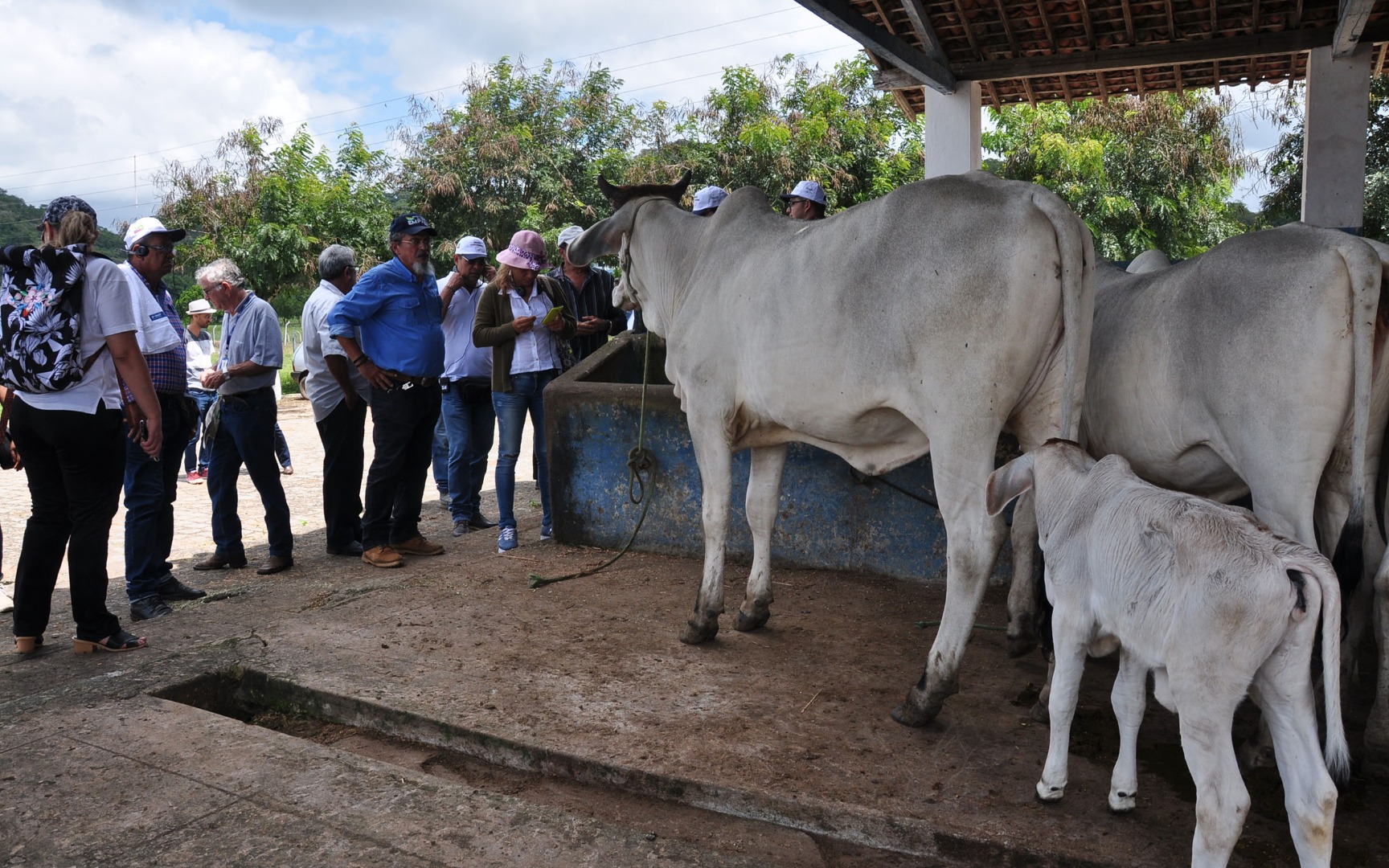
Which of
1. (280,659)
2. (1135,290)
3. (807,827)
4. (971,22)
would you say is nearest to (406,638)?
(280,659)

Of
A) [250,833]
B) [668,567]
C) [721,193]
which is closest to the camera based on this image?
[250,833]

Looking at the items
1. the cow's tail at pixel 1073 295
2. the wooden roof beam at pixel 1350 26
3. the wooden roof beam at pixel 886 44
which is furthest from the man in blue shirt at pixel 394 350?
the wooden roof beam at pixel 1350 26

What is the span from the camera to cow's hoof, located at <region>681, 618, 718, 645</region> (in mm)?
5020

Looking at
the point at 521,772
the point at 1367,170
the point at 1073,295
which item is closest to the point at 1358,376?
the point at 1073,295

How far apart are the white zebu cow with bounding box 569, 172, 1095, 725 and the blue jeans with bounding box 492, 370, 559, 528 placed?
7.16 feet

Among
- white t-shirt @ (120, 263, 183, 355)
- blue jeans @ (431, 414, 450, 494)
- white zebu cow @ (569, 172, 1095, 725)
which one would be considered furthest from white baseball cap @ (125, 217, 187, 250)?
blue jeans @ (431, 414, 450, 494)

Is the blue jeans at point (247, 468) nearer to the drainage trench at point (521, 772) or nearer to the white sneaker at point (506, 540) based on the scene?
the white sneaker at point (506, 540)

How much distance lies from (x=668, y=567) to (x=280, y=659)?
7.44 ft

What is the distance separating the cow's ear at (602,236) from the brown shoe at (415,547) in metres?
2.38

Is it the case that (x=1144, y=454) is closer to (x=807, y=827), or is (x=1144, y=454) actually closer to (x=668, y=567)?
(x=807, y=827)

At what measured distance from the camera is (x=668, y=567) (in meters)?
6.40

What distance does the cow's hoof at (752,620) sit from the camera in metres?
5.21

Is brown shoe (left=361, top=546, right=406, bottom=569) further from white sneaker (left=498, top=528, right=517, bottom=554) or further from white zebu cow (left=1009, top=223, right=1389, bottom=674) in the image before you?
white zebu cow (left=1009, top=223, right=1389, bottom=674)

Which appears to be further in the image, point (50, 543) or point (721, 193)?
point (721, 193)
